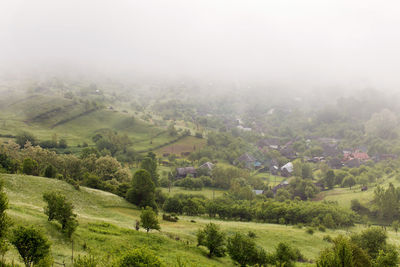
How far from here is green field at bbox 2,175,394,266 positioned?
47781mm

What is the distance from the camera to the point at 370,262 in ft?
169

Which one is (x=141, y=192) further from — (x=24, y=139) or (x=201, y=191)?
(x=24, y=139)

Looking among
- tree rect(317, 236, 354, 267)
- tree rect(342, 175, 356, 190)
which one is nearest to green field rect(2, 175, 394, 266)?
tree rect(317, 236, 354, 267)

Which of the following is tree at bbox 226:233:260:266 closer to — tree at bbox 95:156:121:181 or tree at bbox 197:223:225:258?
tree at bbox 197:223:225:258

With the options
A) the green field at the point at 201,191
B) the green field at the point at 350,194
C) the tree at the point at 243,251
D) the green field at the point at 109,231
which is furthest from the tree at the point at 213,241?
the green field at the point at 350,194

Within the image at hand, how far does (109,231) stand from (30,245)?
77.8 feet

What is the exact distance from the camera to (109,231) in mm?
55906

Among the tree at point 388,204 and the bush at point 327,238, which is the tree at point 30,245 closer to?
the bush at point 327,238

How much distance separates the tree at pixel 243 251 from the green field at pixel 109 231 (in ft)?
10.2

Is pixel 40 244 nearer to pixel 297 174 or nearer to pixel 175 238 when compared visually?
pixel 175 238

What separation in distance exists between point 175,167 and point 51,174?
97.2 metres

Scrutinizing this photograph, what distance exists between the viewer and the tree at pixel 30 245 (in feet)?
108

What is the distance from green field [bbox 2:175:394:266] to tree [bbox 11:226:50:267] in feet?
14.7

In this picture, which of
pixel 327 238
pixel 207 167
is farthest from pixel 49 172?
pixel 207 167
